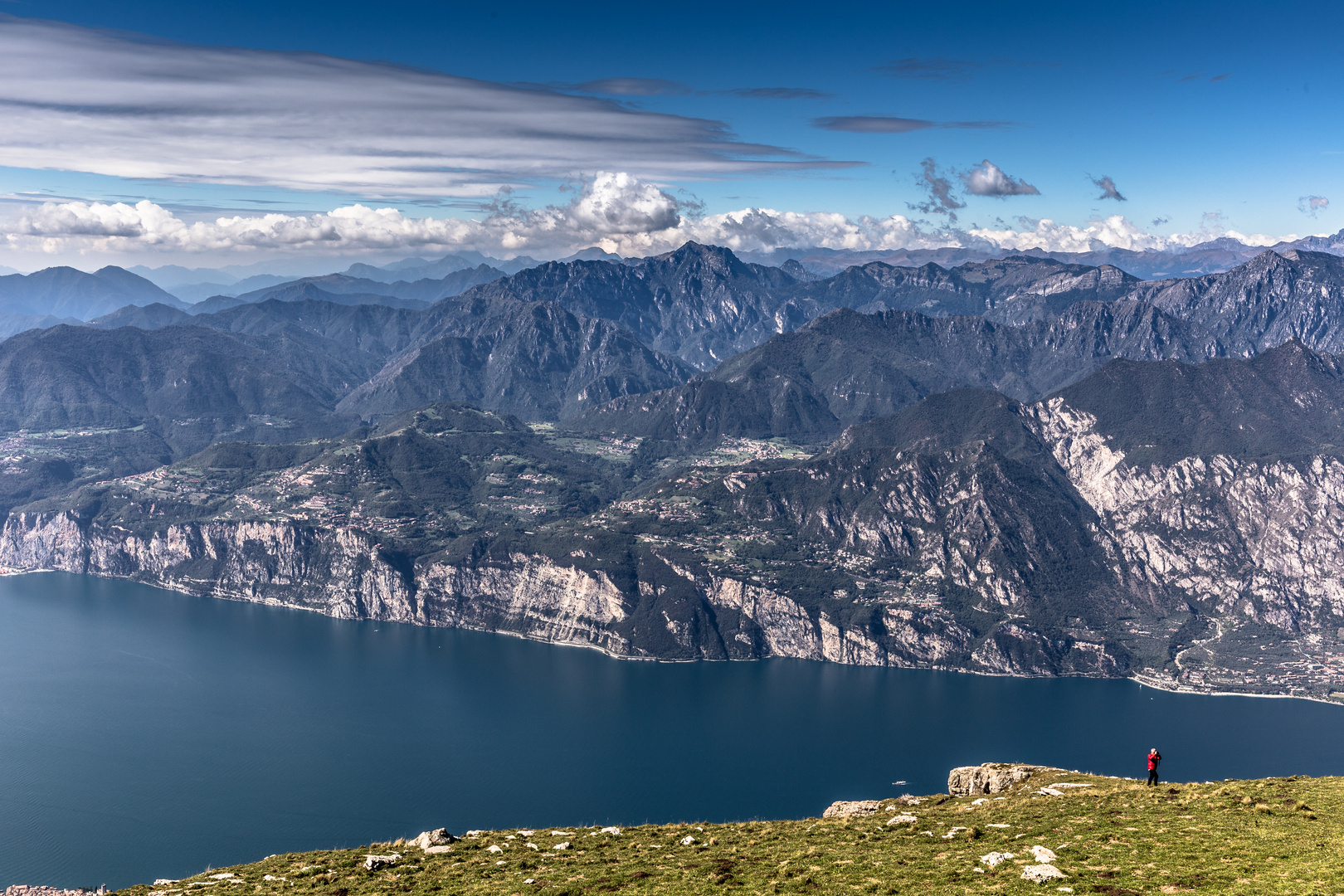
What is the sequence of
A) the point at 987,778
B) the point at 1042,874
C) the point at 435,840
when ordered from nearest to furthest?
the point at 1042,874 → the point at 435,840 → the point at 987,778

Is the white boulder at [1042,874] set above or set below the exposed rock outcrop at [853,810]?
above

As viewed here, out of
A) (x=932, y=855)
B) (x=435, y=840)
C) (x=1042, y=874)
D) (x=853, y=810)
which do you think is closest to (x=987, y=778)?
(x=853, y=810)

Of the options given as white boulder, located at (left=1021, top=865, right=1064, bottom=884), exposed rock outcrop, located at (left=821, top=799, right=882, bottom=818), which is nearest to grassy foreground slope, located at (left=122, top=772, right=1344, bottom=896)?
white boulder, located at (left=1021, top=865, right=1064, bottom=884)

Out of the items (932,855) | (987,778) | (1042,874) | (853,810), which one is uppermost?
(1042,874)

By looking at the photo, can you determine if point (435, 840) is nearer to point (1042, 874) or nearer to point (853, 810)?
point (853, 810)

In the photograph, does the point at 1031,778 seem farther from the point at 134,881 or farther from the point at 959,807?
the point at 134,881

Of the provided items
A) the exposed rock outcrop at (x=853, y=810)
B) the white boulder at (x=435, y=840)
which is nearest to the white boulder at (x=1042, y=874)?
the exposed rock outcrop at (x=853, y=810)

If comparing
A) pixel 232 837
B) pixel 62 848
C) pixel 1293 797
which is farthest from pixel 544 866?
pixel 62 848

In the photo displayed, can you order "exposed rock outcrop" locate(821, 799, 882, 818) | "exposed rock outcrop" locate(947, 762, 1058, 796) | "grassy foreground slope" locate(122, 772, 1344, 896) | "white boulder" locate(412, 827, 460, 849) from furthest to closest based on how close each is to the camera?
"exposed rock outcrop" locate(947, 762, 1058, 796) → "exposed rock outcrop" locate(821, 799, 882, 818) → "white boulder" locate(412, 827, 460, 849) → "grassy foreground slope" locate(122, 772, 1344, 896)

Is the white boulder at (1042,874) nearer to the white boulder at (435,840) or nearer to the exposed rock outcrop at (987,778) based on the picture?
the exposed rock outcrop at (987,778)

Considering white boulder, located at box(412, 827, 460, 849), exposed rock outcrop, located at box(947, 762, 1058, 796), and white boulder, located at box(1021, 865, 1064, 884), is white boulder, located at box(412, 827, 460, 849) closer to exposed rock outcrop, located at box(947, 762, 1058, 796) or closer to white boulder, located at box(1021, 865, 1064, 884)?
white boulder, located at box(1021, 865, 1064, 884)
